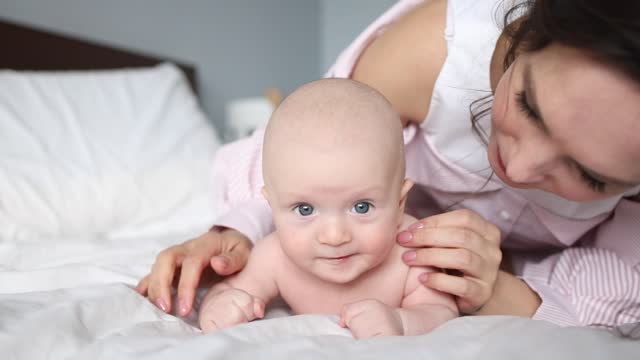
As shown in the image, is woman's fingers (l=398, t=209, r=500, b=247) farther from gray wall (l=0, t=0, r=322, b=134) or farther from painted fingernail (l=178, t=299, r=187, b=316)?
gray wall (l=0, t=0, r=322, b=134)

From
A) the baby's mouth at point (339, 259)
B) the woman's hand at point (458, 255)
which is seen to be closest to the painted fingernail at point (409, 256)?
the woman's hand at point (458, 255)

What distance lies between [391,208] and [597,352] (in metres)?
0.27

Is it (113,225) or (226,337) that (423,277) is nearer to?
(226,337)

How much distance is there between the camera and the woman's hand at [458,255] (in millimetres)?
729

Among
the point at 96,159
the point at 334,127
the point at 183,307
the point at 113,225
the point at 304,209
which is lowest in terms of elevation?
the point at 113,225

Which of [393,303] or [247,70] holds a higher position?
[393,303]

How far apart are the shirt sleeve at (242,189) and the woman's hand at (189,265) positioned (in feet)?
0.20

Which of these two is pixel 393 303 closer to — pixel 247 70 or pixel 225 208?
pixel 225 208

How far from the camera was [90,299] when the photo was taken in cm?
65

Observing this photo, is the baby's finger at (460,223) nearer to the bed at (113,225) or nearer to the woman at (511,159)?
the woman at (511,159)

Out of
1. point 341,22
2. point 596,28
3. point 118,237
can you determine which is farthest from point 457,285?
point 341,22

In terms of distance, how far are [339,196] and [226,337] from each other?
21cm

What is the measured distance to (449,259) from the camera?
28.7 inches

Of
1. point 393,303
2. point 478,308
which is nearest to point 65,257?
point 393,303
